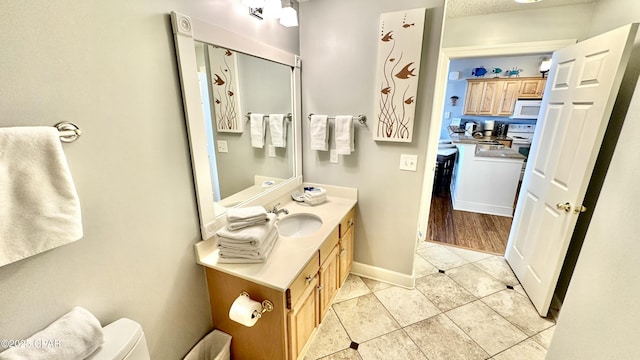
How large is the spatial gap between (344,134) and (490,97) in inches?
236

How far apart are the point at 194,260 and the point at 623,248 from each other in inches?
75.5

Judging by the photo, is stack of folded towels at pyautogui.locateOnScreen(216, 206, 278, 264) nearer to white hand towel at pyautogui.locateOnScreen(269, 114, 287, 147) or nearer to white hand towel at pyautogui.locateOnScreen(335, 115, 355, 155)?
white hand towel at pyautogui.locateOnScreen(269, 114, 287, 147)

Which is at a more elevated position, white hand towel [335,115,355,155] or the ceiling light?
the ceiling light

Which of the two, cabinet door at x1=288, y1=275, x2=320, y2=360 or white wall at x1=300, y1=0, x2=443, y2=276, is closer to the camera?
cabinet door at x1=288, y1=275, x2=320, y2=360

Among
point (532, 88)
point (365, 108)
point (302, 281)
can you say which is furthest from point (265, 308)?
point (532, 88)

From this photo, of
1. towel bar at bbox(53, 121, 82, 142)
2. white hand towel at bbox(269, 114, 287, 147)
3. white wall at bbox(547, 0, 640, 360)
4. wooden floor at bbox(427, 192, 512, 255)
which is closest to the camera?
towel bar at bbox(53, 121, 82, 142)

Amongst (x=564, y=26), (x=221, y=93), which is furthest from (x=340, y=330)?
(x=564, y=26)

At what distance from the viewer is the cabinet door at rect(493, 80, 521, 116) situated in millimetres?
Result: 5777

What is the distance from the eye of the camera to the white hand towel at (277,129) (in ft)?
6.16

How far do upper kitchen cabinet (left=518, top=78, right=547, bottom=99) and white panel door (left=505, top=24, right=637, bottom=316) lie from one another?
469cm

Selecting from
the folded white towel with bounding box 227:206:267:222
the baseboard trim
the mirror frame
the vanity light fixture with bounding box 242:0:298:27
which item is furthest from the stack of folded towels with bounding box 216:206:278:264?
the baseboard trim

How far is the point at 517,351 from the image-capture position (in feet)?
5.35

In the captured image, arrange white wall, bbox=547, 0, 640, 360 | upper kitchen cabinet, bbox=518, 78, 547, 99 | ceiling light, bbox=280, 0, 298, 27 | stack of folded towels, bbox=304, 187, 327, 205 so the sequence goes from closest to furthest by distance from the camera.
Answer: white wall, bbox=547, 0, 640, 360
ceiling light, bbox=280, 0, 298, 27
stack of folded towels, bbox=304, 187, 327, 205
upper kitchen cabinet, bbox=518, 78, 547, 99

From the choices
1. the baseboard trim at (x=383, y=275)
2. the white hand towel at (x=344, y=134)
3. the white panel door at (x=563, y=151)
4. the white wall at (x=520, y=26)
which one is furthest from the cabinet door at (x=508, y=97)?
the white hand towel at (x=344, y=134)
